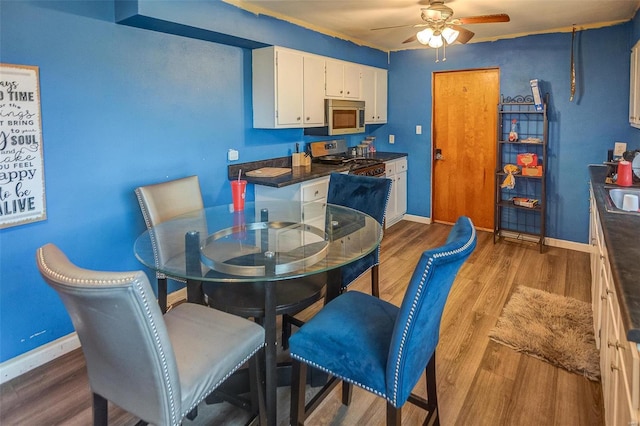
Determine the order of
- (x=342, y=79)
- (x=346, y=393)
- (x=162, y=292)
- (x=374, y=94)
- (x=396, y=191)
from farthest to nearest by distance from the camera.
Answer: (x=396, y=191) < (x=374, y=94) < (x=342, y=79) < (x=162, y=292) < (x=346, y=393)

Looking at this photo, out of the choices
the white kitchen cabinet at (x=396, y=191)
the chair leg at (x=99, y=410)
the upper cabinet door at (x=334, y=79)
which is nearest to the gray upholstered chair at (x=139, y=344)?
the chair leg at (x=99, y=410)

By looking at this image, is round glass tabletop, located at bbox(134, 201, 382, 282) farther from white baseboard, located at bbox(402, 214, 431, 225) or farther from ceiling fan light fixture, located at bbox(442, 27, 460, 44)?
white baseboard, located at bbox(402, 214, 431, 225)

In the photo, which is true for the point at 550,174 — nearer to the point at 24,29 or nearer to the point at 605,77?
the point at 605,77

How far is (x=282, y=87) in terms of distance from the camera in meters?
3.73

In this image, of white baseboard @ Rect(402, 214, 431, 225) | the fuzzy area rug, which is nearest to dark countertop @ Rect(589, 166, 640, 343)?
the fuzzy area rug

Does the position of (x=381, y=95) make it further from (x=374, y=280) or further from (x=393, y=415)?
(x=393, y=415)

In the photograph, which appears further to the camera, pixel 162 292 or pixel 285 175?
pixel 285 175

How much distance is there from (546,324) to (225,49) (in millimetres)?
3266

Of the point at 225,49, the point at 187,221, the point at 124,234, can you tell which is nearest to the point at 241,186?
the point at 187,221

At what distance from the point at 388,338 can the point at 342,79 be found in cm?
350

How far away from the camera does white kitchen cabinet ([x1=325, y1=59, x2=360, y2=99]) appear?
170 inches

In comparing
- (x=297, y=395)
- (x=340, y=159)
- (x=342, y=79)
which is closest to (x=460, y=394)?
(x=297, y=395)

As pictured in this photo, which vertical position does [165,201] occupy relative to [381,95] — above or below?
below

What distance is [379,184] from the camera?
2914mm
